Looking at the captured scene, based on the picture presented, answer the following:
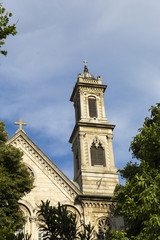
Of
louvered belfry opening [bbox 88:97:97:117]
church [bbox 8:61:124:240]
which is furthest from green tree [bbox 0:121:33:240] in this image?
louvered belfry opening [bbox 88:97:97:117]

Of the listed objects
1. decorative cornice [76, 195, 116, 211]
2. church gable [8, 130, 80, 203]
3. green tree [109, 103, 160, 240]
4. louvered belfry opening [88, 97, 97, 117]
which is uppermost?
louvered belfry opening [88, 97, 97, 117]

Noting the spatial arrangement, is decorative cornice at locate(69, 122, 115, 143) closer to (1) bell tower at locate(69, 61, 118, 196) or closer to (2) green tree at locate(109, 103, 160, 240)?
(1) bell tower at locate(69, 61, 118, 196)

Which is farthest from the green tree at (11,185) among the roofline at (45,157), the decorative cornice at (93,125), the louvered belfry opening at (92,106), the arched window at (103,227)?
the louvered belfry opening at (92,106)

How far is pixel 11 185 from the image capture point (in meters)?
17.6

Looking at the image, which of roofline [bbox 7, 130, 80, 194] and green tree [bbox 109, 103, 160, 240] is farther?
roofline [bbox 7, 130, 80, 194]

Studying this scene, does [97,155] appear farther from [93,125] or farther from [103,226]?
[103,226]

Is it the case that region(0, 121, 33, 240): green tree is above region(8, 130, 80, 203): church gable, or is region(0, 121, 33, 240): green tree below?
below

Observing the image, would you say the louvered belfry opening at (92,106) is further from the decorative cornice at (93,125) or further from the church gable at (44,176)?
the church gable at (44,176)

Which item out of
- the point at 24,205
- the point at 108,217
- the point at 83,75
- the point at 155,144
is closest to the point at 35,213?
the point at 24,205

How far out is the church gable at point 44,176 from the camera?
93.6 ft

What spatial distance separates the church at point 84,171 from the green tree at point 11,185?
891 centimetres

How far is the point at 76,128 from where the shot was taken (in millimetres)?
34594

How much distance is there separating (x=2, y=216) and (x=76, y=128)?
61.5 ft

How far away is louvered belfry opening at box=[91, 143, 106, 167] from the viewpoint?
32562 mm
